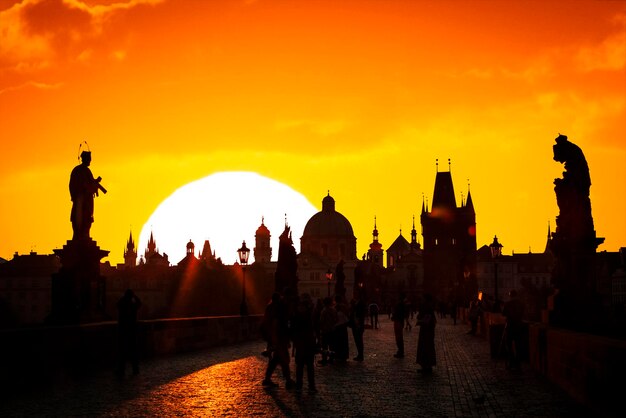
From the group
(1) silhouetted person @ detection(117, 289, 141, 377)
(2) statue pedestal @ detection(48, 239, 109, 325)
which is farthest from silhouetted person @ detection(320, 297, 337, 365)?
(2) statue pedestal @ detection(48, 239, 109, 325)

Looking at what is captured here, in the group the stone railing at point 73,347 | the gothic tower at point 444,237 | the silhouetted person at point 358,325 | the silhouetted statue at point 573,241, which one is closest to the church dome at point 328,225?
the gothic tower at point 444,237

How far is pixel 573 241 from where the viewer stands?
745 inches

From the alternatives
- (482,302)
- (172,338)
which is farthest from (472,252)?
(172,338)

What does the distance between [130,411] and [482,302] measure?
32.5m

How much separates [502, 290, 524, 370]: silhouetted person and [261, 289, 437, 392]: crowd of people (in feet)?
5.35

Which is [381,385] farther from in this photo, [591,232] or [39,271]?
[39,271]

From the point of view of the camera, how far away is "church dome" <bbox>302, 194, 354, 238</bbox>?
171375mm

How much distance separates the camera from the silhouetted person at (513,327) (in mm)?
20141

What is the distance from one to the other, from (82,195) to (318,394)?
351 inches

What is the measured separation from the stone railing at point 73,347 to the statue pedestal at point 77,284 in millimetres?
1016

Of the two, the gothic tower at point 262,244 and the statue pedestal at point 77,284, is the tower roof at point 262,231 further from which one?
the statue pedestal at point 77,284

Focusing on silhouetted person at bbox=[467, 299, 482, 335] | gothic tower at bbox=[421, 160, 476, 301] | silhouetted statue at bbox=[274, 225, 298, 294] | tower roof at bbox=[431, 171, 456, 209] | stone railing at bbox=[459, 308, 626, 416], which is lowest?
→ stone railing at bbox=[459, 308, 626, 416]

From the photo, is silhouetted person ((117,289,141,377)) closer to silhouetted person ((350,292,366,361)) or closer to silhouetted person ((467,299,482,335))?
silhouetted person ((350,292,366,361))

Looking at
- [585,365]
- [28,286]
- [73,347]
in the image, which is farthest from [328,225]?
[585,365]
